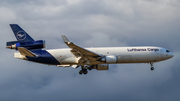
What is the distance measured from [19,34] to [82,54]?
39.6ft

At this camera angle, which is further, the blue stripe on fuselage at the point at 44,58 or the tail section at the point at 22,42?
the blue stripe on fuselage at the point at 44,58

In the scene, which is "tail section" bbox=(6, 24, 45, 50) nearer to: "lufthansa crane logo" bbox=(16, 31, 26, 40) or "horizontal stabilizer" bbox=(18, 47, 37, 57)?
"lufthansa crane logo" bbox=(16, 31, 26, 40)

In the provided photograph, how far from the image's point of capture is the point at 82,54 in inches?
1719

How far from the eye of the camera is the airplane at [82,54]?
43.5m

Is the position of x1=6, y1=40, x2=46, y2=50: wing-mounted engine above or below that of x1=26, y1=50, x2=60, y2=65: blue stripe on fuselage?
above

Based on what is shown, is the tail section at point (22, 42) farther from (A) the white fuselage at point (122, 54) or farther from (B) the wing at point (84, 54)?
(B) the wing at point (84, 54)

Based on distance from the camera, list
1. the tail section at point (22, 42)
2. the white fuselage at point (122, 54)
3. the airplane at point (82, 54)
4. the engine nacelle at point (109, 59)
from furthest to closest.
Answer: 1. the white fuselage at point (122, 54)
2. the engine nacelle at point (109, 59)
3. the airplane at point (82, 54)
4. the tail section at point (22, 42)

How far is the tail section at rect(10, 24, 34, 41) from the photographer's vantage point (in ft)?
145

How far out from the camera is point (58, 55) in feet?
149

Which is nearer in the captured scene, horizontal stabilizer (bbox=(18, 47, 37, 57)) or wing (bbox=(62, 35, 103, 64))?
horizontal stabilizer (bbox=(18, 47, 37, 57))

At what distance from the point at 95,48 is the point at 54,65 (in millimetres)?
8652

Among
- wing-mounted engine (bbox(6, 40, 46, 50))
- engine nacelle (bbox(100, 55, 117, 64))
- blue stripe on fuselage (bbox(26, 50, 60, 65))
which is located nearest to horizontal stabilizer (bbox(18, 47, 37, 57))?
blue stripe on fuselage (bbox(26, 50, 60, 65))

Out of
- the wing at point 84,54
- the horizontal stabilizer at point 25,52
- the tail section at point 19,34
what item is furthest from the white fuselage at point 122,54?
the tail section at point 19,34

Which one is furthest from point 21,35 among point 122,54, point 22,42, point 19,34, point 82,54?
point 122,54
